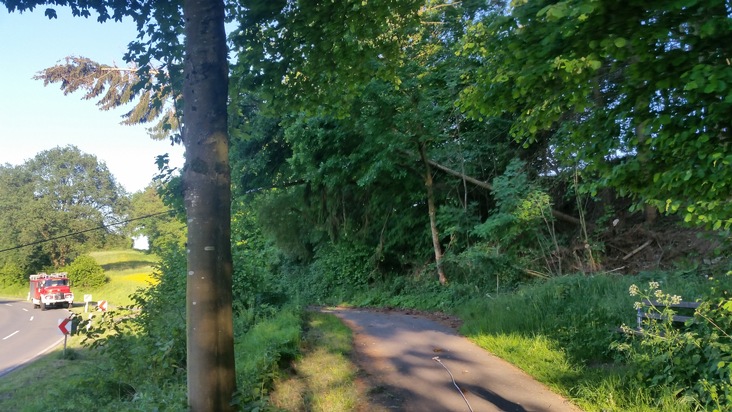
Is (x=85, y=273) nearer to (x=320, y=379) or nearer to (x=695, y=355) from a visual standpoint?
(x=320, y=379)

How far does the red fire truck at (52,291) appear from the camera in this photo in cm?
4519

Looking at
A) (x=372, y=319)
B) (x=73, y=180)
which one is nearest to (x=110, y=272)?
(x=73, y=180)

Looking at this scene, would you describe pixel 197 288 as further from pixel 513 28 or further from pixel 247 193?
pixel 247 193

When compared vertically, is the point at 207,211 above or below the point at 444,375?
above

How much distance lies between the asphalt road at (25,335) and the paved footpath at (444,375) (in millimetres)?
16760

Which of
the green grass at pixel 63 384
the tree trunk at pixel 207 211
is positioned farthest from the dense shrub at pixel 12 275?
the tree trunk at pixel 207 211

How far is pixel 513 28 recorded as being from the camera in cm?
550

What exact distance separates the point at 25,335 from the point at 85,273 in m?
36.6

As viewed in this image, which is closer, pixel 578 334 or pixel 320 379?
pixel 320 379

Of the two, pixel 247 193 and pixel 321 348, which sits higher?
pixel 247 193

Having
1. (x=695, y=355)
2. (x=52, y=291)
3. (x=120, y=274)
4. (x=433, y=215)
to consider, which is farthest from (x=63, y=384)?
(x=120, y=274)

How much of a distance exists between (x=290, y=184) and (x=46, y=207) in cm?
6047

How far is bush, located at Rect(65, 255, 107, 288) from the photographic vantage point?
2470 inches

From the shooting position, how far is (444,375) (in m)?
7.55
